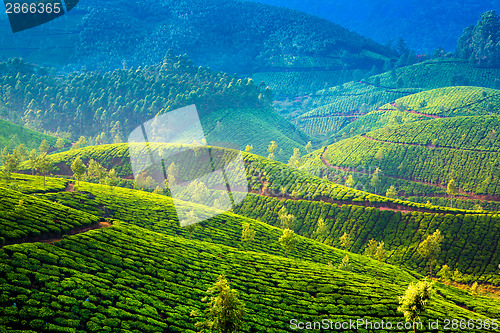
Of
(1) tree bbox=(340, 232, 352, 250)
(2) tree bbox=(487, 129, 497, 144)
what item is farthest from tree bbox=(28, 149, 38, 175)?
(2) tree bbox=(487, 129, 497, 144)

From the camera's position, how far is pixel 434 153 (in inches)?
5576

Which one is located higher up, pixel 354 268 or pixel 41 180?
pixel 41 180

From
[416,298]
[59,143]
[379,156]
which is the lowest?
[416,298]

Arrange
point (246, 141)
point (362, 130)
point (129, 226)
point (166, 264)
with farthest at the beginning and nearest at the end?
point (362, 130) < point (246, 141) < point (129, 226) < point (166, 264)

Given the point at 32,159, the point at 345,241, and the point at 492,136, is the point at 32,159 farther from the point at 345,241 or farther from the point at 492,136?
the point at 492,136

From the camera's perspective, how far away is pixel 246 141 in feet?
563

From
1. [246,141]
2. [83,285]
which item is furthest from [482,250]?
[246,141]

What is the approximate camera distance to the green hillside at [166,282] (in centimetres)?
3459

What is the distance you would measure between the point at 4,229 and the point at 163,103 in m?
157

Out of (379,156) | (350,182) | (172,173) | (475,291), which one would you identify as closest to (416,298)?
(475,291)

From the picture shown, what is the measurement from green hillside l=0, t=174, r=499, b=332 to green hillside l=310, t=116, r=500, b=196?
75.7 metres

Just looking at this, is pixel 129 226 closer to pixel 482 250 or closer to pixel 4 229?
pixel 4 229

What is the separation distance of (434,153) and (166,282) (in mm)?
130245

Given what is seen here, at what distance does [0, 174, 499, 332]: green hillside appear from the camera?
113ft
